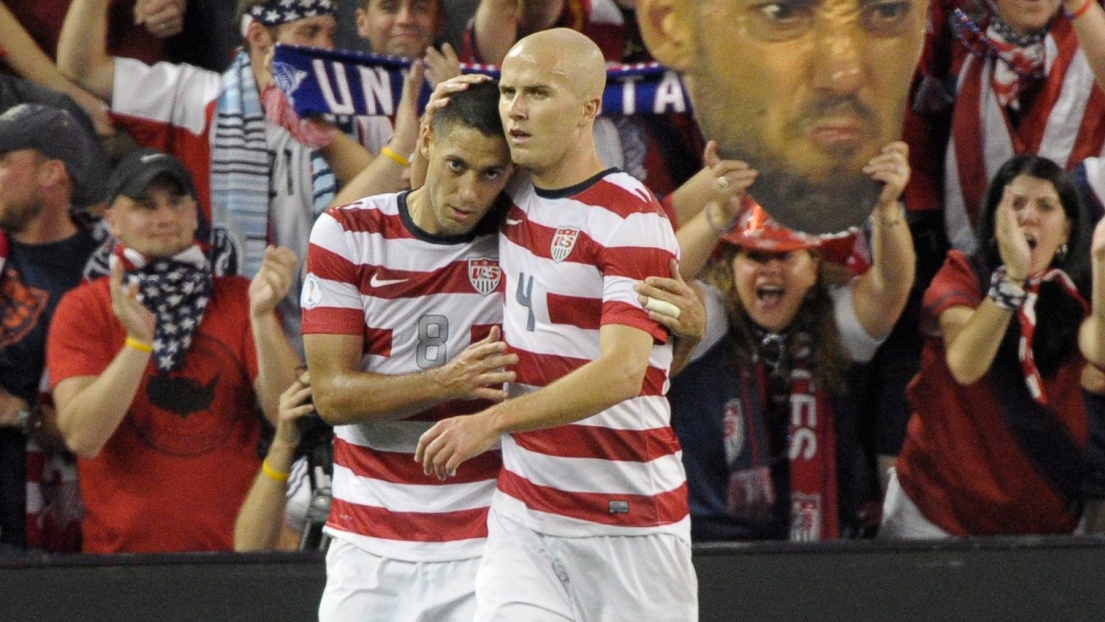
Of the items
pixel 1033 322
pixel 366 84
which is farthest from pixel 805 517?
pixel 366 84

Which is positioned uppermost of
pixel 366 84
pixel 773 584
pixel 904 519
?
pixel 366 84

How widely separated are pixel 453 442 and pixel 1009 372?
1.90 metres

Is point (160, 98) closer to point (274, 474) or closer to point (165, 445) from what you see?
point (165, 445)

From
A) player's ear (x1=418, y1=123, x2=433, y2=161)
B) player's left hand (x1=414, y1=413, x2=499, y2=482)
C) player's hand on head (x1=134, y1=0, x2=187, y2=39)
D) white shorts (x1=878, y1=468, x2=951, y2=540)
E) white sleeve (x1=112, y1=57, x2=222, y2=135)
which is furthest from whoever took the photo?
player's hand on head (x1=134, y1=0, x2=187, y2=39)

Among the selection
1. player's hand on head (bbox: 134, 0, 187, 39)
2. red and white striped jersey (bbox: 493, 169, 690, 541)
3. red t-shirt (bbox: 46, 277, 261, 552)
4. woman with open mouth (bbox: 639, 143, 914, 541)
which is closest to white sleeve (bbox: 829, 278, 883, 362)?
woman with open mouth (bbox: 639, 143, 914, 541)

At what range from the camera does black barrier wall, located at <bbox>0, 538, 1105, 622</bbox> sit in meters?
3.86

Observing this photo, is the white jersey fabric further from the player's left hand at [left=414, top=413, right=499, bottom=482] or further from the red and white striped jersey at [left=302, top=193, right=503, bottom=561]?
the player's left hand at [left=414, top=413, right=499, bottom=482]

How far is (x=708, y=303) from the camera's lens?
3.97m

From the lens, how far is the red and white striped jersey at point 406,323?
9.71 ft

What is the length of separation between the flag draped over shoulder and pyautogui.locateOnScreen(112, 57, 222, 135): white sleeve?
0.28 metres

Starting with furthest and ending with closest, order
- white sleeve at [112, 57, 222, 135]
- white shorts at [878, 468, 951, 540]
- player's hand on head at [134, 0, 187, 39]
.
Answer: player's hand on head at [134, 0, 187, 39] < white sleeve at [112, 57, 222, 135] < white shorts at [878, 468, 951, 540]

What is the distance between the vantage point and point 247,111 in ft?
13.7

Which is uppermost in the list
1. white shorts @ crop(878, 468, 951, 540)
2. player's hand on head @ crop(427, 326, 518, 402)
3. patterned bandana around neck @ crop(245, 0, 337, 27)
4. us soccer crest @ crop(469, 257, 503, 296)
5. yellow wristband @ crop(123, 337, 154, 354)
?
patterned bandana around neck @ crop(245, 0, 337, 27)

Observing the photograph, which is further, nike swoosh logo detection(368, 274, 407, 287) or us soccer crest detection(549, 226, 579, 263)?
nike swoosh logo detection(368, 274, 407, 287)
